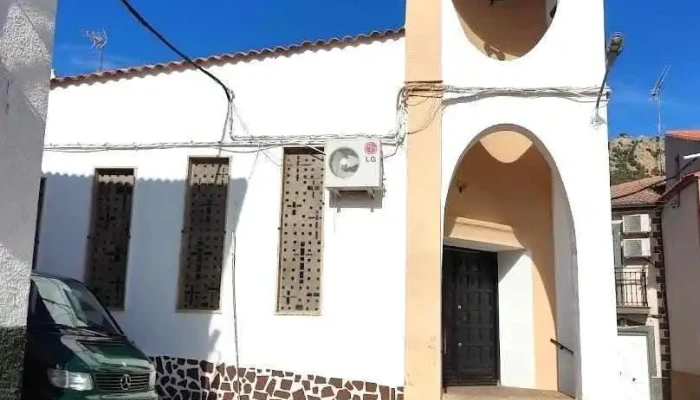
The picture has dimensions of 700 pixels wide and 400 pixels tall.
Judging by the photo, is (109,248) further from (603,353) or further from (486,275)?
(603,353)

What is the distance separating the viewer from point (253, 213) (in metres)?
10.3

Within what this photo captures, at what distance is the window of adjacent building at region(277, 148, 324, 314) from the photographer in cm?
998

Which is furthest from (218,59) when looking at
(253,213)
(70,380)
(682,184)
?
(682,184)

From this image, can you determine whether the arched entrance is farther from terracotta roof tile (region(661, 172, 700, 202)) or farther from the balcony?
the balcony

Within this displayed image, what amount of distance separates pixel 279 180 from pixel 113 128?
293cm

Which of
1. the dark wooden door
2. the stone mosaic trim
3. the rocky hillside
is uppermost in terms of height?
the rocky hillside

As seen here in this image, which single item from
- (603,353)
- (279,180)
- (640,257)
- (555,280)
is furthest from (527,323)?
(640,257)

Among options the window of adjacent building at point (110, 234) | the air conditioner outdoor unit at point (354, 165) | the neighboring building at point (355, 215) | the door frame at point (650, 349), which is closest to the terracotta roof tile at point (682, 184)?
the door frame at point (650, 349)

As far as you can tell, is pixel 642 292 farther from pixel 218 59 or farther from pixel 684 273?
pixel 218 59

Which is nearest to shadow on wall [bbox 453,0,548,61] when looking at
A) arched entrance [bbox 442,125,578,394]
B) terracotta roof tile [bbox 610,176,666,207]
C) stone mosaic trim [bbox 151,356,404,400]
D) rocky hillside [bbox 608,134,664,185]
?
arched entrance [bbox 442,125,578,394]

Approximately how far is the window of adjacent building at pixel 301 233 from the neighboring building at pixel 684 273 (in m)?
7.67

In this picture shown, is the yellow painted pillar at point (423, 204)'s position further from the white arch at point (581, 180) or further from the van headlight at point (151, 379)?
the van headlight at point (151, 379)

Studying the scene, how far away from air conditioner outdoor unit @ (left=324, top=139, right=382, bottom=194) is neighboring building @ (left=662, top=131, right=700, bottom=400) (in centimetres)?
716

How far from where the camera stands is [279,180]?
1028cm
